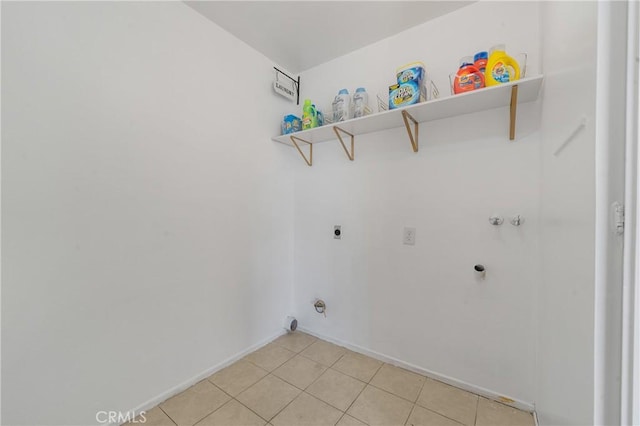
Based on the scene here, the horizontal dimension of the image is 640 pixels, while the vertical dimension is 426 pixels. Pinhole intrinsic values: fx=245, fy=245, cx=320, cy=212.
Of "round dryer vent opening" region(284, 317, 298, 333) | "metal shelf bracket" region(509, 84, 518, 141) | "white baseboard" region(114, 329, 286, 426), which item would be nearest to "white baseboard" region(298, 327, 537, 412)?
"round dryer vent opening" region(284, 317, 298, 333)

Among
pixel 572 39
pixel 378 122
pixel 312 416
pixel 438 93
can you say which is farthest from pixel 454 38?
pixel 312 416

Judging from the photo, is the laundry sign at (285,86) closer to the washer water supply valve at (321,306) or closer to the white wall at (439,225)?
the white wall at (439,225)

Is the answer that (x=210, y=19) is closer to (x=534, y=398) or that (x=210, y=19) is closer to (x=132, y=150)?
(x=132, y=150)

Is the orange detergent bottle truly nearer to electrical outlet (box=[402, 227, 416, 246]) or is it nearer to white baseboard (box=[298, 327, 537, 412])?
electrical outlet (box=[402, 227, 416, 246])

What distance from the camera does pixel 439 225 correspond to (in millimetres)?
1620

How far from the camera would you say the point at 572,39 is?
0.79 metres

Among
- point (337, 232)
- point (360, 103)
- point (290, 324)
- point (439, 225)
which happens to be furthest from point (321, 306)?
point (360, 103)

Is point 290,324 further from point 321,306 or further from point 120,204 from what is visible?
point 120,204

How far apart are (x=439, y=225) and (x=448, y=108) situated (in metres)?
0.73

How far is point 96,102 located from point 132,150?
257 millimetres

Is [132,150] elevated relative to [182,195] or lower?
elevated

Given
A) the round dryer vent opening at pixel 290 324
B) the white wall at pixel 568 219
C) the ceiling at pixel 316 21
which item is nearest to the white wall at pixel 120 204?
the ceiling at pixel 316 21

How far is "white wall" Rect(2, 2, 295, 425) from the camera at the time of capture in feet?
3.41

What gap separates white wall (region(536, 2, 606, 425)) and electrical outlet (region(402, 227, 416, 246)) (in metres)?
0.67
